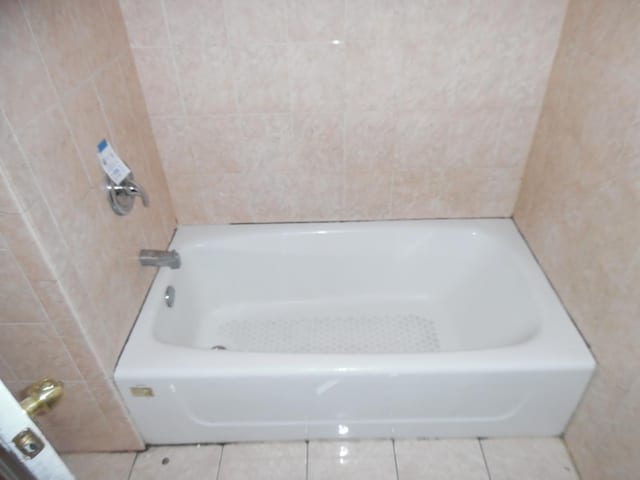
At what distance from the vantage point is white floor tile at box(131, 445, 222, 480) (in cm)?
140

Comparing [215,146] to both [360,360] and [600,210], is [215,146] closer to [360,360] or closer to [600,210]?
[360,360]

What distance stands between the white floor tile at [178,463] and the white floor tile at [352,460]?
334mm

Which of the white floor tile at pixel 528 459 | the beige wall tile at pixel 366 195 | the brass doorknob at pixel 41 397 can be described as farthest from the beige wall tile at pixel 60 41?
the white floor tile at pixel 528 459

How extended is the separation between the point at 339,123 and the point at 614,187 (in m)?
0.87

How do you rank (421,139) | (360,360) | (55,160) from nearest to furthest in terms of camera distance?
(55,160) → (360,360) → (421,139)

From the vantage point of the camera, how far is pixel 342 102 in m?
1.52

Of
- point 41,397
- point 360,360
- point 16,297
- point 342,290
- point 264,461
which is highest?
point 41,397

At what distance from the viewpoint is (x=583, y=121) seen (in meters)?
1.28

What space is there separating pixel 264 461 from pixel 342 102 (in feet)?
4.12

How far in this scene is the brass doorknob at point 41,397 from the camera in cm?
63

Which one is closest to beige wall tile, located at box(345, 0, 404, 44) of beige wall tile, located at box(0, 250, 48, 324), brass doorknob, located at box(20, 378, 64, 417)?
beige wall tile, located at box(0, 250, 48, 324)

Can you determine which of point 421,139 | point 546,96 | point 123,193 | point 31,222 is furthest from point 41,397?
point 546,96

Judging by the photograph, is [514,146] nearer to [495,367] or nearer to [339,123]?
[339,123]

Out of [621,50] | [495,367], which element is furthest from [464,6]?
[495,367]
